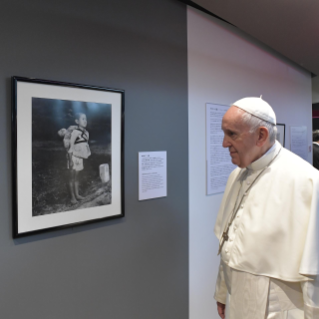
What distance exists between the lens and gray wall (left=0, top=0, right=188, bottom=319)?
3.98 ft

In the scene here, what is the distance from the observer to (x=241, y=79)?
246cm

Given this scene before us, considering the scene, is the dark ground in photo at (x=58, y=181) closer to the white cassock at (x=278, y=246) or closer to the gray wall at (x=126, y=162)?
the gray wall at (x=126, y=162)

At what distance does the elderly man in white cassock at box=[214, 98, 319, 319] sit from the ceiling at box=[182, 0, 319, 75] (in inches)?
41.5

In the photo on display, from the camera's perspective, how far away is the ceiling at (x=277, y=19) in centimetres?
181

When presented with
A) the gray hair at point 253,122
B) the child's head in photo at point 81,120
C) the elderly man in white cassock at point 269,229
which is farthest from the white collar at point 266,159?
the child's head in photo at point 81,120

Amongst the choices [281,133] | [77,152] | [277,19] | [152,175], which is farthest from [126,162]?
[281,133]

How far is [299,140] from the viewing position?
3.62 m

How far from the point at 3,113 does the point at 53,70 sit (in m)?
0.33

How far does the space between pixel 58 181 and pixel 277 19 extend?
2.11m

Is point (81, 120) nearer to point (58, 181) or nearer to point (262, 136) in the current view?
point (58, 181)

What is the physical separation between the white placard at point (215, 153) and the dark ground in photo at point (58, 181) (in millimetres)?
984

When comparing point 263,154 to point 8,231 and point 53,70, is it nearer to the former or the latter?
point 53,70

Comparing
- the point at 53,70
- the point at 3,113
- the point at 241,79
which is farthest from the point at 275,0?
the point at 3,113

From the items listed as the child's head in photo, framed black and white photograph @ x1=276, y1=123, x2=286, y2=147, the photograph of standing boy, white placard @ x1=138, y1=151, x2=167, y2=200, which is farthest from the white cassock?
framed black and white photograph @ x1=276, y1=123, x2=286, y2=147
